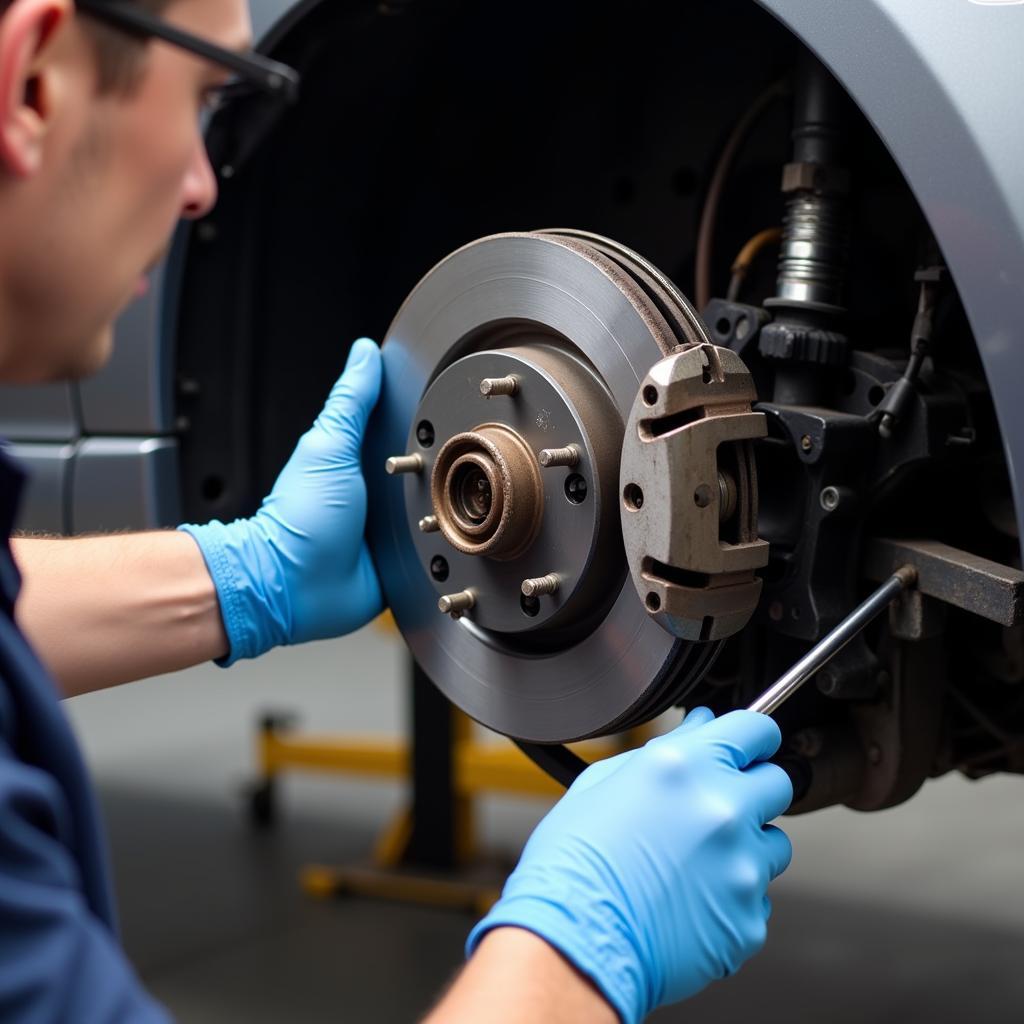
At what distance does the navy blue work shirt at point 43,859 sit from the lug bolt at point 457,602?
374mm

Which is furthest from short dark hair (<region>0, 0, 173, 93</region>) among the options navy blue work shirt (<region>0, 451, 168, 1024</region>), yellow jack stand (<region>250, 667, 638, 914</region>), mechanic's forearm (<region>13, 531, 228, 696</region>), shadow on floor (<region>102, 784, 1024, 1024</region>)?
yellow jack stand (<region>250, 667, 638, 914</region>)

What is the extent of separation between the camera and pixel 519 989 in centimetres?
66

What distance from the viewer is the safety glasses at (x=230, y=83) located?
63 cm

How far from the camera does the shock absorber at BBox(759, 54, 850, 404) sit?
95 centimetres

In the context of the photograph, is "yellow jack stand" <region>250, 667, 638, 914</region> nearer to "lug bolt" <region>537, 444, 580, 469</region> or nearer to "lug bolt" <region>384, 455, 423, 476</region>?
"lug bolt" <region>384, 455, 423, 476</region>

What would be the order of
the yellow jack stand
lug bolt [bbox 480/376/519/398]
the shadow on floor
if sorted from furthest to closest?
the yellow jack stand
the shadow on floor
lug bolt [bbox 480/376/519/398]

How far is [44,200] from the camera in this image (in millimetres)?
636

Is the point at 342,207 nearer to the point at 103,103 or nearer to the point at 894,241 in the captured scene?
the point at 894,241

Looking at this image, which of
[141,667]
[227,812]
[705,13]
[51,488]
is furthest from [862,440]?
[227,812]

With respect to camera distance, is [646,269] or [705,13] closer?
[646,269]

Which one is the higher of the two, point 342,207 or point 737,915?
point 342,207

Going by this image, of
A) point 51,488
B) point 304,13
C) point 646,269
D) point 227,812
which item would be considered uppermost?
point 304,13

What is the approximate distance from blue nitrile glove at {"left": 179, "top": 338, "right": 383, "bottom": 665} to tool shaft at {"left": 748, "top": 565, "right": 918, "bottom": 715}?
435 millimetres

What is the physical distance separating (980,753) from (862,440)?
0.38 metres
